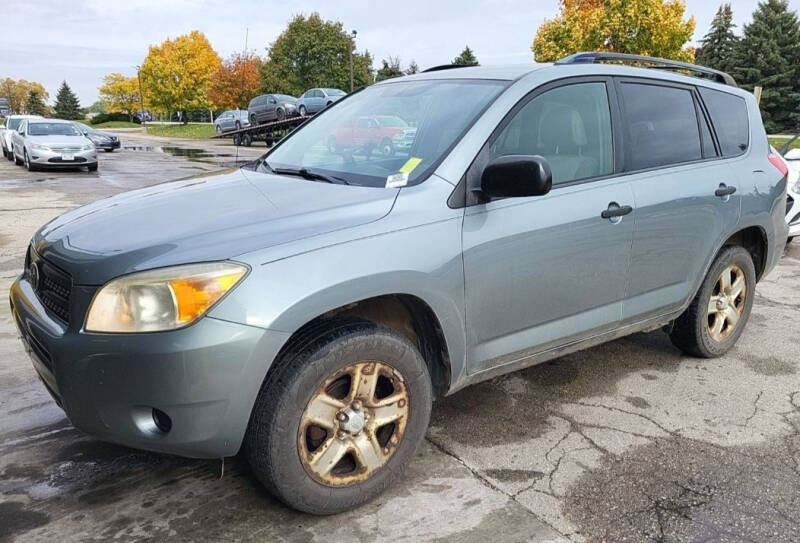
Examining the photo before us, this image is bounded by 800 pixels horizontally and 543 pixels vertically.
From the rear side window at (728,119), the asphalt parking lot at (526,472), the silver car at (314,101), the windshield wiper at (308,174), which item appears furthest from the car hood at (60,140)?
the rear side window at (728,119)

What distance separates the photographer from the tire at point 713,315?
13.8 ft

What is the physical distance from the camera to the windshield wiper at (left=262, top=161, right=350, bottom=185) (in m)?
3.09

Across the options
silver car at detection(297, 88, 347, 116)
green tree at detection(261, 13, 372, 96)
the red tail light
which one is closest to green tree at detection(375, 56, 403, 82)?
green tree at detection(261, 13, 372, 96)

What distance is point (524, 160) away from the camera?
2736 mm

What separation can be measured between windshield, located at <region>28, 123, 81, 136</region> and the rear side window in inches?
712

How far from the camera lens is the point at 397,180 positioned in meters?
2.89

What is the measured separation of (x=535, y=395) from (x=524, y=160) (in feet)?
5.39

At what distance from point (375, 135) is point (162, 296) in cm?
153

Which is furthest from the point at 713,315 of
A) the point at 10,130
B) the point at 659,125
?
the point at 10,130

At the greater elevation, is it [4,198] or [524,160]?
[524,160]

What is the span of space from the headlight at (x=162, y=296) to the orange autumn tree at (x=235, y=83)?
6052cm

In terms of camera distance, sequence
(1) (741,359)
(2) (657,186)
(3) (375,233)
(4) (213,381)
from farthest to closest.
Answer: (1) (741,359) → (2) (657,186) → (3) (375,233) → (4) (213,381)

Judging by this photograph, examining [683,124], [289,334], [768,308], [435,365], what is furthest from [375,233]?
[768,308]

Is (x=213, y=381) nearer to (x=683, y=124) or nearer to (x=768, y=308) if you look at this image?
(x=683, y=124)
